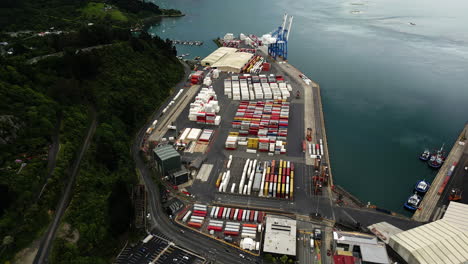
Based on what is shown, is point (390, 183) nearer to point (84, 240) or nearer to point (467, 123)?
point (467, 123)

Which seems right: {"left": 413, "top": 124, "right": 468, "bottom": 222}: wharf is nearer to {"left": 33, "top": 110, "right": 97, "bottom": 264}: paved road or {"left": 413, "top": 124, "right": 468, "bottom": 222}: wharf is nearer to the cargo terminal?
the cargo terminal

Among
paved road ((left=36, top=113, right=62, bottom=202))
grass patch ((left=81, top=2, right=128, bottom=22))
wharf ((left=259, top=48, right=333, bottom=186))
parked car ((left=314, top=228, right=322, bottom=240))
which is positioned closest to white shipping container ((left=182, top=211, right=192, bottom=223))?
parked car ((left=314, top=228, right=322, bottom=240))

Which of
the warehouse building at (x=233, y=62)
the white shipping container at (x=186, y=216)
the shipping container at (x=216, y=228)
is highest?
the warehouse building at (x=233, y=62)

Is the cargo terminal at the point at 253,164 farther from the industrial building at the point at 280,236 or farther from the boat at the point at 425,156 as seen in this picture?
the boat at the point at 425,156

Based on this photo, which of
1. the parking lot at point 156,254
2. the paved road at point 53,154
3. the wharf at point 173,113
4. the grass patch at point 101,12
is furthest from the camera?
the grass patch at point 101,12

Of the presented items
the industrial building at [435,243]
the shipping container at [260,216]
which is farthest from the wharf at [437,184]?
the shipping container at [260,216]

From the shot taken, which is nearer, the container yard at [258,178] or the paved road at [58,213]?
the paved road at [58,213]

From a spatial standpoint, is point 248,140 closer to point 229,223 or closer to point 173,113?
point 229,223
